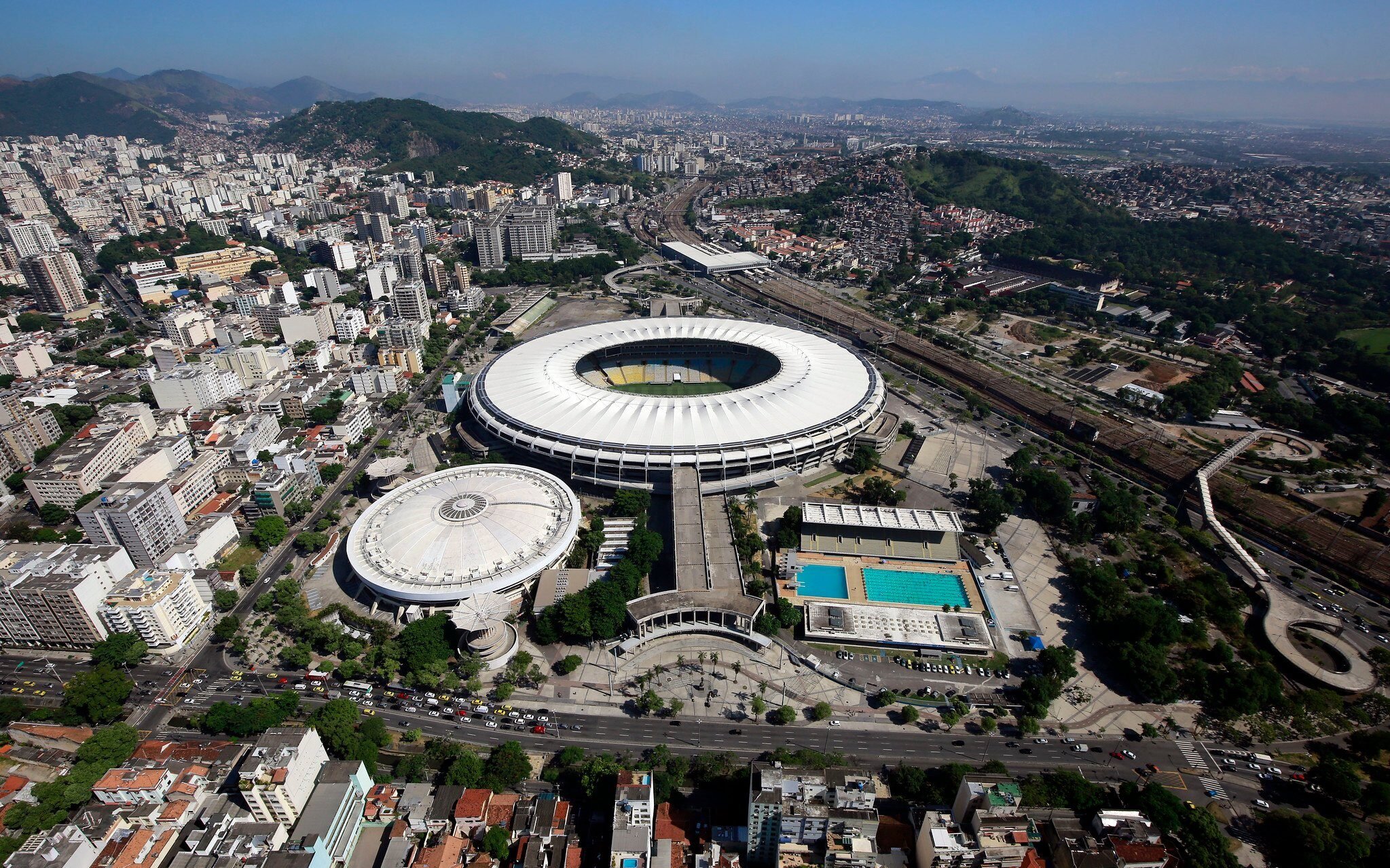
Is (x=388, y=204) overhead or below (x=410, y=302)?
overhead

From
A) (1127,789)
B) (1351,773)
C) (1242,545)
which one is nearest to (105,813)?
(1127,789)

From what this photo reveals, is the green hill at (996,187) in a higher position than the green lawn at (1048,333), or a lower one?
higher

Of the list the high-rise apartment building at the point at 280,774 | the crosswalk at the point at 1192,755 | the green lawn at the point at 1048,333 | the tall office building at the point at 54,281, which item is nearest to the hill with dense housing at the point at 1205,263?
the green lawn at the point at 1048,333

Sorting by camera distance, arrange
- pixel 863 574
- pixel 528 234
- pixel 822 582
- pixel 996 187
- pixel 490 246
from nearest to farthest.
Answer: pixel 822 582 < pixel 863 574 < pixel 490 246 < pixel 528 234 < pixel 996 187

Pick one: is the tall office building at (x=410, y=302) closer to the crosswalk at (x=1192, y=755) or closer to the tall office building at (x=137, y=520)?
the tall office building at (x=137, y=520)

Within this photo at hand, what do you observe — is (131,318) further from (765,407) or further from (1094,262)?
(1094,262)

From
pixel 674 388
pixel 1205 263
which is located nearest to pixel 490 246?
pixel 674 388

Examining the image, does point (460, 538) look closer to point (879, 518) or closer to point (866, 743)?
point (866, 743)
